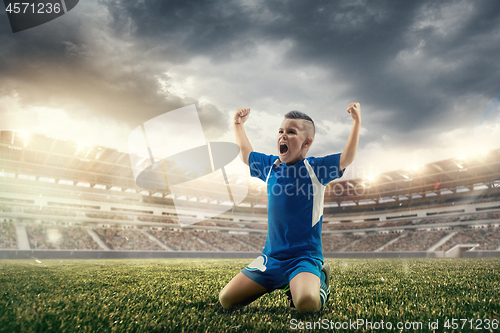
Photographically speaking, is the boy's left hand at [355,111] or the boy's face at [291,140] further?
the boy's face at [291,140]

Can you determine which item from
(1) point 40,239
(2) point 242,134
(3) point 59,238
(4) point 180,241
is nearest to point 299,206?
(2) point 242,134

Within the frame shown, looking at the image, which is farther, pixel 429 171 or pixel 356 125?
pixel 429 171

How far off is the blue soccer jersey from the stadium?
0.54m

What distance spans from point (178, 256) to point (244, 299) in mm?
26565

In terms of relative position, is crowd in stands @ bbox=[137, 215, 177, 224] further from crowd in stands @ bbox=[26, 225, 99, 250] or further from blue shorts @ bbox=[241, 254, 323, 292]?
blue shorts @ bbox=[241, 254, 323, 292]

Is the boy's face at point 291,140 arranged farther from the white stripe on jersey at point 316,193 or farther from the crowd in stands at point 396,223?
the crowd in stands at point 396,223

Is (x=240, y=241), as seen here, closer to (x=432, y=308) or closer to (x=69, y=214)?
(x=69, y=214)

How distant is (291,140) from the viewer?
2.68m

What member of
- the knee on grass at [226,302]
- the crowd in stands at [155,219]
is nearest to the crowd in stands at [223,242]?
the crowd in stands at [155,219]

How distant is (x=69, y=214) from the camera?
1264 inches

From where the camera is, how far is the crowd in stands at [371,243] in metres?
36.9

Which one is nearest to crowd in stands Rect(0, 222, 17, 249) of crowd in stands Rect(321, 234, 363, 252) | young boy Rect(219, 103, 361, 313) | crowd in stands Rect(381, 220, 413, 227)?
young boy Rect(219, 103, 361, 313)

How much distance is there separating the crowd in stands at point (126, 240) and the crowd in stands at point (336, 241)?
926 inches

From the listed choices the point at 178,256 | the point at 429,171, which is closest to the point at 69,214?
the point at 178,256
